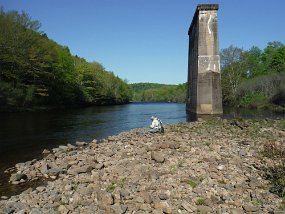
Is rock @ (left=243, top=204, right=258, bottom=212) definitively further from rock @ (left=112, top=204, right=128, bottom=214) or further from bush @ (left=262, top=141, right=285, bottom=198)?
rock @ (left=112, top=204, right=128, bottom=214)

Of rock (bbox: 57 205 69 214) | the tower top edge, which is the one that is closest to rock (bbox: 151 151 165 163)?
rock (bbox: 57 205 69 214)

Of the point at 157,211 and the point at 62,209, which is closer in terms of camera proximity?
the point at 157,211

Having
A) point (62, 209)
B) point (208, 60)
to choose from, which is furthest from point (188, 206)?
point (208, 60)

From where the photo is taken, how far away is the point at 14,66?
51.7 meters

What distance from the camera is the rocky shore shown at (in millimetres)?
8375

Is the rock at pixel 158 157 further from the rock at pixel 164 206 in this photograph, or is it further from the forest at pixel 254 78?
the forest at pixel 254 78

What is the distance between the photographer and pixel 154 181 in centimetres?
999

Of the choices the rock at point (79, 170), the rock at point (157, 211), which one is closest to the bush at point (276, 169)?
the rock at point (157, 211)

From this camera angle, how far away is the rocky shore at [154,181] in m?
8.38

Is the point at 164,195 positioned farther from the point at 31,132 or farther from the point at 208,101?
the point at 208,101

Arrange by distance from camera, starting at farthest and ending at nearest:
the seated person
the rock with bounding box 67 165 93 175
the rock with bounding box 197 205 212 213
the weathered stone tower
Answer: the weathered stone tower, the seated person, the rock with bounding box 67 165 93 175, the rock with bounding box 197 205 212 213

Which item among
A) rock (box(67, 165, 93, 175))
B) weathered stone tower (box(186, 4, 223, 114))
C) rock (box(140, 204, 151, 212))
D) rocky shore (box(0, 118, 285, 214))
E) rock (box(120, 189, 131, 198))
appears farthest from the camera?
weathered stone tower (box(186, 4, 223, 114))

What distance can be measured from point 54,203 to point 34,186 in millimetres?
2727

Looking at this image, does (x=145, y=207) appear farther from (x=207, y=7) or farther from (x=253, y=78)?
(x=253, y=78)
